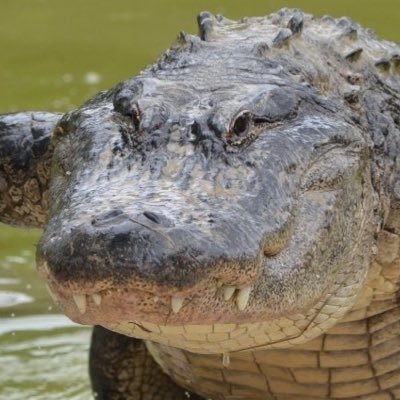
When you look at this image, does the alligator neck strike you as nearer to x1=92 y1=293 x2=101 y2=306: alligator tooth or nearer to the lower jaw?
the lower jaw

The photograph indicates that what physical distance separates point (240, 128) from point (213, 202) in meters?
0.37

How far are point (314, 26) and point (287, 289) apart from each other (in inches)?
57.1

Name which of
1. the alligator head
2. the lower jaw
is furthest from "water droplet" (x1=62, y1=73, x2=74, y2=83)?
Result: the lower jaw

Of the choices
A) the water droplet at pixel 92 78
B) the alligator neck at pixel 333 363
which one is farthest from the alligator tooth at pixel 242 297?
the water droplet at pixel 92 78

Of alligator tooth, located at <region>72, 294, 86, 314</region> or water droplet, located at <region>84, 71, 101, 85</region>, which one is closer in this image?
alligator tooth, located at <region>72, 294, 86, 314</region>

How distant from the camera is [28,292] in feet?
20.4

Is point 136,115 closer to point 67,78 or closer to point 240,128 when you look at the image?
point 240,128

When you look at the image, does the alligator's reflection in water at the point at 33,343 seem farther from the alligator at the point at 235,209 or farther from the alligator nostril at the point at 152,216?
the alligator nostril at the point at 152,216

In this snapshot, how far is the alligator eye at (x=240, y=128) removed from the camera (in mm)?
3426

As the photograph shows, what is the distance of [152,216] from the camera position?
3.00 meters

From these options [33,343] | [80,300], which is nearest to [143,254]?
[80,300]

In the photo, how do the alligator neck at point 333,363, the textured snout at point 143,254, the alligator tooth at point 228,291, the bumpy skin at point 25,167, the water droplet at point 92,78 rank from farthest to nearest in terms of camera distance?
the water droplet at point 92,78
the bumpy skin at point 25,167
the alligator neck at point 333,363
the alligator tooth at point 228,291
the textured snout at point 143,254

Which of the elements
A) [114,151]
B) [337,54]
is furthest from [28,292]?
[114,151]

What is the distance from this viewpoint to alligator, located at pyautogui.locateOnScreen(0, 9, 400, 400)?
3014mm
